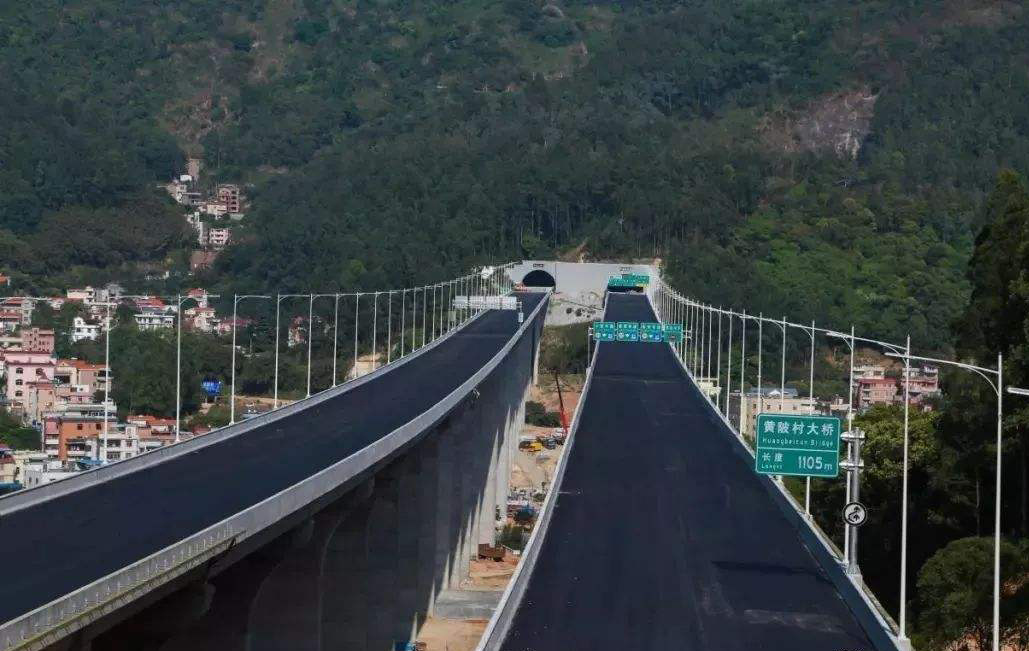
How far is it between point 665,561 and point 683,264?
12820 centimetres

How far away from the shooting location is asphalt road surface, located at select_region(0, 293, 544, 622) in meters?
25.2

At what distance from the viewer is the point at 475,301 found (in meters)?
132

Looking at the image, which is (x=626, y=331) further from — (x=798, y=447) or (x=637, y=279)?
(x=798, y=447)

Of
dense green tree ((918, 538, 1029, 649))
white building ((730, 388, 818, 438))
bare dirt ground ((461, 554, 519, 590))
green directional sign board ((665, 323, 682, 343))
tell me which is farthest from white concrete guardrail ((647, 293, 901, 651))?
green directional sign board ((665, 323, 682, 343))

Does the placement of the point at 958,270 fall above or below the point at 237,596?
above

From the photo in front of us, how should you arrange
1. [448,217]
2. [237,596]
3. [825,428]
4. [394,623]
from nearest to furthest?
1. [237,596]
2. [825,428]
3. [394,623]
4. [448,217]

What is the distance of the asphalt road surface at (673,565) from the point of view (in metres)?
29.4

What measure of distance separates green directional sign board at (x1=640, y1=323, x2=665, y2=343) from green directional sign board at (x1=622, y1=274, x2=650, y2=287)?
44.7 metres

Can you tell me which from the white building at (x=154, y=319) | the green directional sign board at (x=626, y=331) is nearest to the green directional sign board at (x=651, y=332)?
the green directional sign board at (x=626, y=331)

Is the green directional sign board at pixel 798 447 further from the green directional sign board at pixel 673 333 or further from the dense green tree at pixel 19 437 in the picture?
the green directional sign board at pixel 673 333

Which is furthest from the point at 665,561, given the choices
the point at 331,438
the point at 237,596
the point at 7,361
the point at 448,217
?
the point at 448,217

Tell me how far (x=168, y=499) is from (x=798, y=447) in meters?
15.9

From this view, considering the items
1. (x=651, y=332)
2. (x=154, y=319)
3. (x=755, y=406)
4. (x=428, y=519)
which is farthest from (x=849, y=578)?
(x=154, y=319)

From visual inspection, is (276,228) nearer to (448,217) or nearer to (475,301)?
(448,217)
